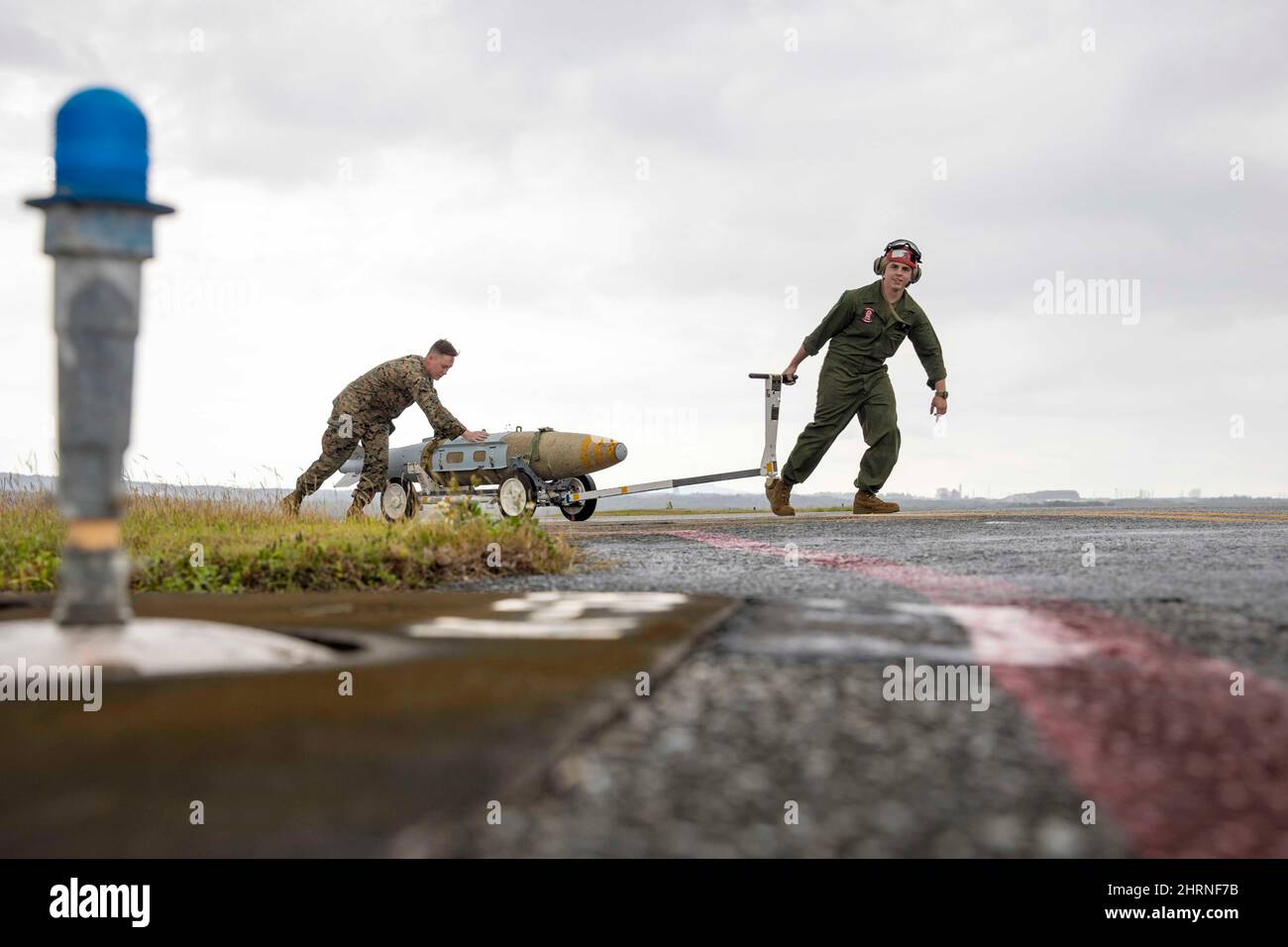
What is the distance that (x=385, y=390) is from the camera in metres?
10.2

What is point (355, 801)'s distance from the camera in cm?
134

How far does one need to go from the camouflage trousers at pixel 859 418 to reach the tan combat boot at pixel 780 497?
2.36 ft

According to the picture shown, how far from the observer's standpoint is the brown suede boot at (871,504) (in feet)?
32.7

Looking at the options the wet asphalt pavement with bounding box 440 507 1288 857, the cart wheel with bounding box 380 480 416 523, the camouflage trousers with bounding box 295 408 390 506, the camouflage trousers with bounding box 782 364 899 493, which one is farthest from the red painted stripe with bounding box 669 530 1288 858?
the cart wheel with bounding box 380 480 416 523

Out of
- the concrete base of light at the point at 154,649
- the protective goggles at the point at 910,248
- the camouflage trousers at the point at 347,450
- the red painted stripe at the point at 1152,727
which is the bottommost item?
the red painted stripe at the point at 1152,727

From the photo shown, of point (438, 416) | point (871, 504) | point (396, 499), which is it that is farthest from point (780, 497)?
point (396, 499)

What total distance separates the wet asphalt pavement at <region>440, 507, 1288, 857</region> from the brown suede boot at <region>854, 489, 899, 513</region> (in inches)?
259

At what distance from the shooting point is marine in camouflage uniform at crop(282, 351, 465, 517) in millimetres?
10047

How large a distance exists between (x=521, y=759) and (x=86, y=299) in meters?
1.57

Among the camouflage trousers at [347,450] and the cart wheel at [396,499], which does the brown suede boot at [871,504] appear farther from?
the cart wheel at [396,499]

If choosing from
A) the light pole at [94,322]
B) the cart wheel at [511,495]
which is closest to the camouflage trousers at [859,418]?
the cart wheel at [511,495]

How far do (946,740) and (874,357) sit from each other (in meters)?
8.25
